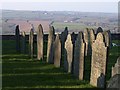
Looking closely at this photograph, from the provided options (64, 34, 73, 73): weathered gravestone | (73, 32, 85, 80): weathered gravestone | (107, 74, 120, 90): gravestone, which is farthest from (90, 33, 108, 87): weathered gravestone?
(107, 74, 120, 90): gravestone

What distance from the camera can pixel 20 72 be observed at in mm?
14797

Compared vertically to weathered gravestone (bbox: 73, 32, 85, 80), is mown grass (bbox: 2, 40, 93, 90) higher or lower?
lower

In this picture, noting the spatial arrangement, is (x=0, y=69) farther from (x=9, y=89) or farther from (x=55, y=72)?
(x=9, y=89)

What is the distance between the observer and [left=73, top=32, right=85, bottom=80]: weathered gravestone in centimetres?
1336

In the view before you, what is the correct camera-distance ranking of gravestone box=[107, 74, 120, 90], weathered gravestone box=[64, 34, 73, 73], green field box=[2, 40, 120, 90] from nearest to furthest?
gravestone box=[107, 74, 120, 90]
green field box=[2, 40, 120, 90]
weathered gravestone box=[64, 34, 73, 73]

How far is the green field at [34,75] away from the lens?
1244 centimetres

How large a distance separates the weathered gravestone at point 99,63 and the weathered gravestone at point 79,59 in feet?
2.34

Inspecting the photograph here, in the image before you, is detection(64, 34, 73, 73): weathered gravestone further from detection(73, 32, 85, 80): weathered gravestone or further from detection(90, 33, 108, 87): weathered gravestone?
detection(90, 33, 108, 87): weathered gravestone

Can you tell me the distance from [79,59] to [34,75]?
6.50 ft

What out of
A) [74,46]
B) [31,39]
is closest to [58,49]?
[74,46]

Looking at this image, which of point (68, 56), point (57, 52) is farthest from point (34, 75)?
point (57, 52)

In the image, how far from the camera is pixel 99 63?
12.2m

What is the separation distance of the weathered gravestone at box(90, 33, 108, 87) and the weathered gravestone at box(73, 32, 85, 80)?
0.71 m

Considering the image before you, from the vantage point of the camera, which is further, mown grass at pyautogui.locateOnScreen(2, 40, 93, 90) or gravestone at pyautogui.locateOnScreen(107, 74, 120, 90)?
mown grass at pyautogui.locateOnScreen(2, 40, 93, 90)
